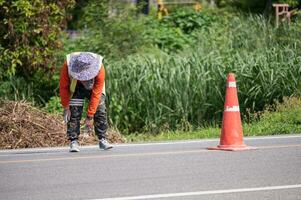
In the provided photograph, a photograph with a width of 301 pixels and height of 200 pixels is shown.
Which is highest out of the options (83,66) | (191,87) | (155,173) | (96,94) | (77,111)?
(83,66)

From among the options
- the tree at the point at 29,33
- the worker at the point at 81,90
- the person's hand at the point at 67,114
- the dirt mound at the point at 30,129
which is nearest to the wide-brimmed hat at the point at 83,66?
the worker at the point at 81,90

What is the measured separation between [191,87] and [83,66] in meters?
7.07

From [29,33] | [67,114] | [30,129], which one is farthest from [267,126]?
[29,33]

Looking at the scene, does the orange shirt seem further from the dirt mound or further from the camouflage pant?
the dirt mound

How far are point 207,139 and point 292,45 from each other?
7348 millimetres

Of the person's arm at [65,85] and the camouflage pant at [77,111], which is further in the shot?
the camouflage pant at [77,111]

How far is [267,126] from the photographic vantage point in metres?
16.0

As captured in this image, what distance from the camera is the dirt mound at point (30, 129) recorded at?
1454 centimetres

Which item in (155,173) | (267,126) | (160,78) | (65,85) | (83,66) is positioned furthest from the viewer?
(160,78)

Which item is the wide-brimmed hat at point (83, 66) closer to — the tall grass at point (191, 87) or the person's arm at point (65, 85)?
the person's arm at point (65, 85)

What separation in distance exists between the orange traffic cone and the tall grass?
6.09 m

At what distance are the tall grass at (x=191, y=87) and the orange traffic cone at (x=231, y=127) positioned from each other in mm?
6095

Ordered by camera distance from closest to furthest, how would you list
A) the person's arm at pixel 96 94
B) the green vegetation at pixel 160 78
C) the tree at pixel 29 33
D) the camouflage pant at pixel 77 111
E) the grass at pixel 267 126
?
1. the person's arm at pixel 96 94
2. the camouflage pant at pixel 77 111
3. the grass at pixel 267 126
4. the tree at pixel 29 33
5. the green vegetation at pixel 160 78

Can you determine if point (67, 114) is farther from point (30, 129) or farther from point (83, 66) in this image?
point (30, 129)
